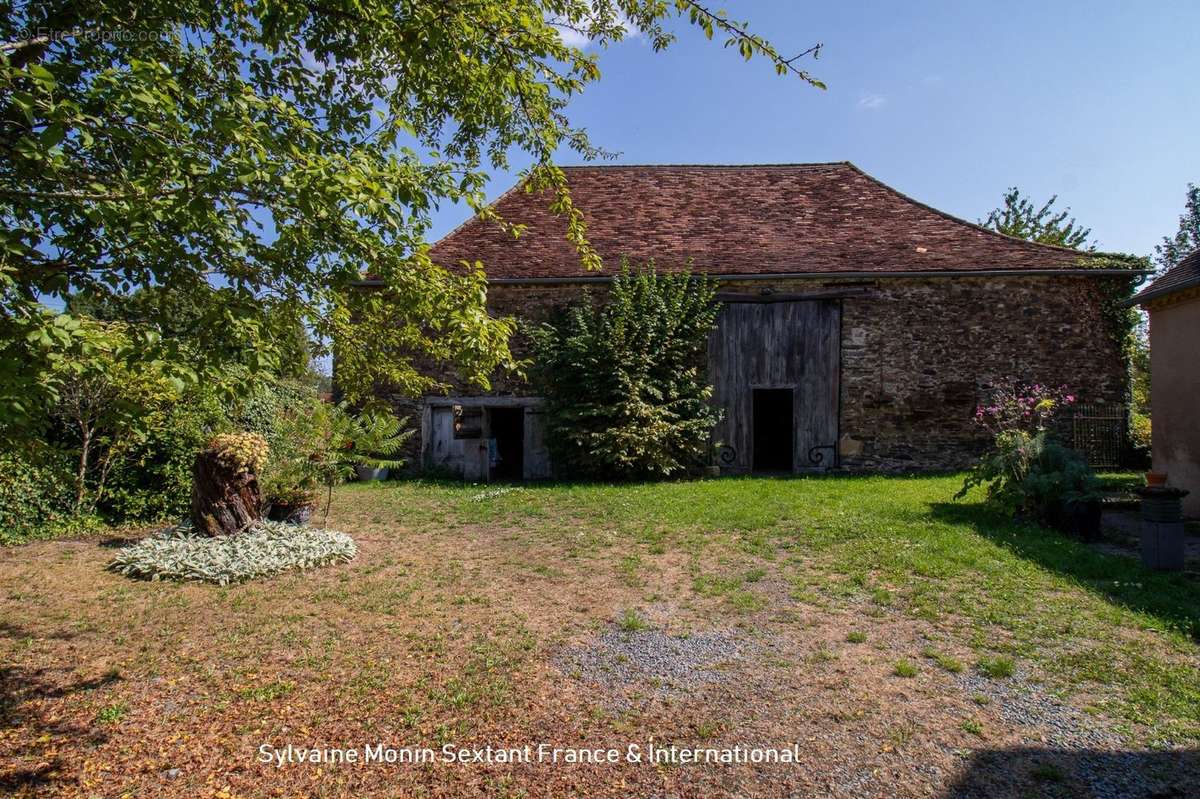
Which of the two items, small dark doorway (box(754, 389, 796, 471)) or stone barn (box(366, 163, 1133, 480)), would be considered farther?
small dark doorway (box(754, 389, 796, 471))

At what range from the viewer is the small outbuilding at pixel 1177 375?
830 centimetres

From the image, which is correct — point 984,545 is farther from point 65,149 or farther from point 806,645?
point 65,149

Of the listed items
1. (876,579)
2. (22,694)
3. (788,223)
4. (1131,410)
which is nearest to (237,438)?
(22,694)

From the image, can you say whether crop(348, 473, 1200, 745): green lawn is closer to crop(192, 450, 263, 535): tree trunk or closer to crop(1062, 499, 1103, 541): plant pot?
crop(1062, 499, 1103, 541): plant pot

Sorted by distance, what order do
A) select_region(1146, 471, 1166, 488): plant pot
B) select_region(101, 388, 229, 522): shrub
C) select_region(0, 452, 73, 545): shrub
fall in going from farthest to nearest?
select_region(101, 388, 229, 522): shrub
select_region(0, 452, 73, 545): shrub
select_region(1146, 471, 1166, 488): plant pot

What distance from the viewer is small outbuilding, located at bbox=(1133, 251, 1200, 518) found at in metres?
8.30

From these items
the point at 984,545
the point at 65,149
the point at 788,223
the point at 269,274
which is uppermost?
Answer: the point at 788,223

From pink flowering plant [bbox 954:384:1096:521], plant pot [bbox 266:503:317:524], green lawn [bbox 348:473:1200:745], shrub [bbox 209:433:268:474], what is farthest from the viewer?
plant pot [bbox 266:503:317:524]

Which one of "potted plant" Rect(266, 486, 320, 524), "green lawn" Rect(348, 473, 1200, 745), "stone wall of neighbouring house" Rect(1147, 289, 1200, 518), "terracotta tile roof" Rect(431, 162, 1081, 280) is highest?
"terracotta tile roof" Rect(431, 162, 1081, 280)

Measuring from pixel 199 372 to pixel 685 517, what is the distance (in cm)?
671

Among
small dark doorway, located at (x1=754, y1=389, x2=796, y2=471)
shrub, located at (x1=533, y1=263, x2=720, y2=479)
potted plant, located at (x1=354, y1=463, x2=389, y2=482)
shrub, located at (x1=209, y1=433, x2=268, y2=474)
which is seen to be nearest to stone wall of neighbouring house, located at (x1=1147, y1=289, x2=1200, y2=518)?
shrub, located at (x1=533, y1=263, x2=720, y2=479)

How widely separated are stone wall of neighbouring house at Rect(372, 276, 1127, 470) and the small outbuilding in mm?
3052

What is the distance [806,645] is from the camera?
4.25m

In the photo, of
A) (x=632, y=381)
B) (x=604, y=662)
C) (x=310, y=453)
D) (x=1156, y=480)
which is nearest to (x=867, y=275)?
(x=632, y=381)
